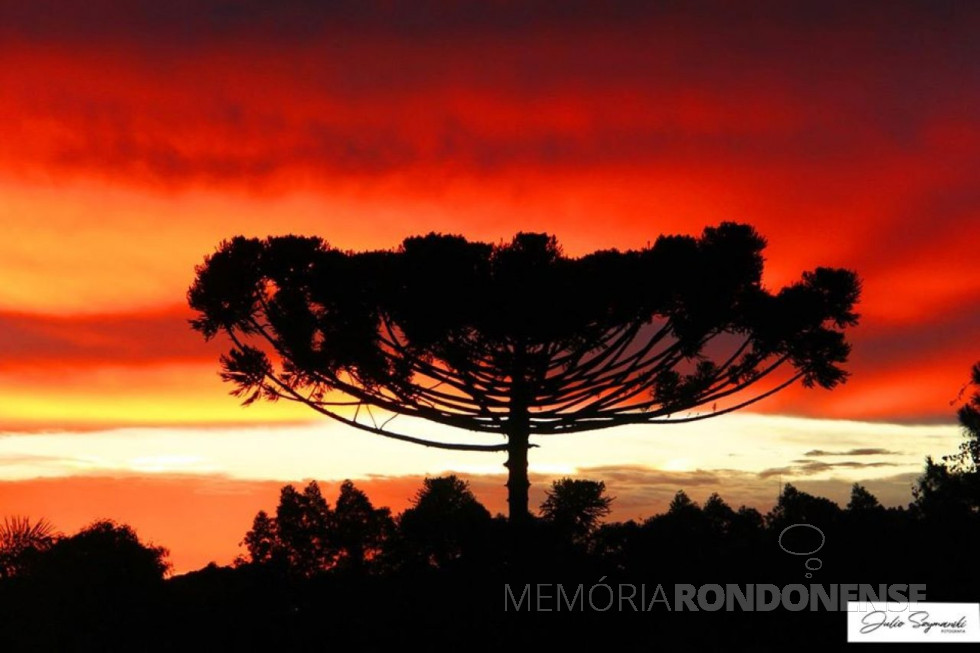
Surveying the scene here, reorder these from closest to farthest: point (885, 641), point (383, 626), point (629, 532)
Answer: point (885, 641)
point (383, 626)
point (629, 532)

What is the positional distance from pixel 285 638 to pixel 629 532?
7494 millimetres

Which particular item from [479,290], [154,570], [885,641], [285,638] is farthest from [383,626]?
[885,641]

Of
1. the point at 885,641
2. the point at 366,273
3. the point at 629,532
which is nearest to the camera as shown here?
the point at 885,641

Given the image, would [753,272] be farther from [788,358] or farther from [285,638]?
[285,638]

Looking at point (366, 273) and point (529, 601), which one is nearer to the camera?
point (529, 601)

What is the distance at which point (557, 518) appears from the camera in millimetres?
24469

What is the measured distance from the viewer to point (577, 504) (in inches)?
982
